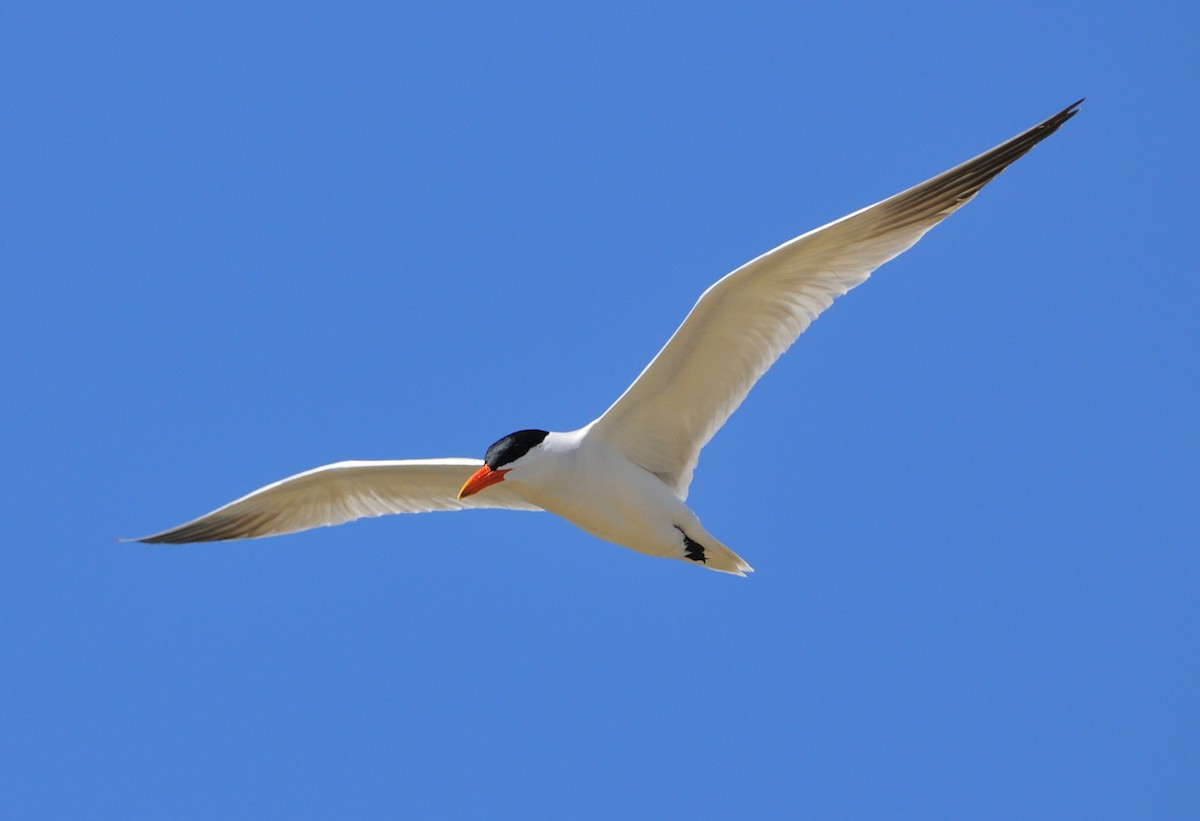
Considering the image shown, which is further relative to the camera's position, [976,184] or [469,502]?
[469,502]

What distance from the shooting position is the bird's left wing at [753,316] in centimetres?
981

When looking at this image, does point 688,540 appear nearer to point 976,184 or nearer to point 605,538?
point 605,538

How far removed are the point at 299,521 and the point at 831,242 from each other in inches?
205

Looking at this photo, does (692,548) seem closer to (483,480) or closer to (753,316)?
(483,480)

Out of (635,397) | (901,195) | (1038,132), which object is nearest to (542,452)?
(635,397)

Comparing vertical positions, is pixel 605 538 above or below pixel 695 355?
below

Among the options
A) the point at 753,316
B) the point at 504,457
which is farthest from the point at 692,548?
the point at 753,316

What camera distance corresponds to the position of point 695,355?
412 inches

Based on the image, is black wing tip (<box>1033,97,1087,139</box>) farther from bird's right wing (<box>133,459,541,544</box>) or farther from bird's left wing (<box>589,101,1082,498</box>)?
bird's right wing (<box>133,459,541,544</box>)

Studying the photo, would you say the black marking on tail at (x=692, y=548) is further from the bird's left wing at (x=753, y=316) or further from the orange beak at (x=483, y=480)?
the orange beak at (x=483, y=480)

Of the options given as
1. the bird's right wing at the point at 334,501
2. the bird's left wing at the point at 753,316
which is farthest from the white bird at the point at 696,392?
the bird's right wing at the point at 334,501

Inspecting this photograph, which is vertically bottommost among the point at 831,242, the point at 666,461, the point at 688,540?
the point at 688,540

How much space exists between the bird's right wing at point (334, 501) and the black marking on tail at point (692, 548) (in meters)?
1.59

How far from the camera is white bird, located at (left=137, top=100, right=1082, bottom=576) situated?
9844 millimetres
